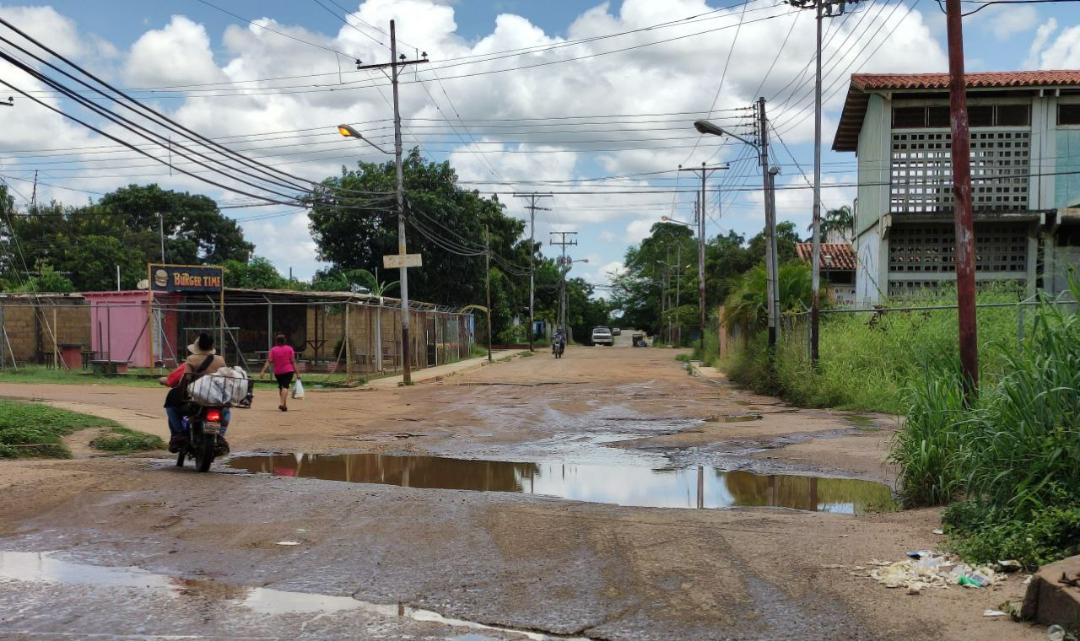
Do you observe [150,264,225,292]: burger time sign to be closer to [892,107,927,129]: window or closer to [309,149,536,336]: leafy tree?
[309,149,536,336]: leafy tree

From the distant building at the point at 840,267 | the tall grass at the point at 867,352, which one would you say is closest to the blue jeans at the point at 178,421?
the tall grass at the point at 867,352

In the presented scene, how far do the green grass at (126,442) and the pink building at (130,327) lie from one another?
18737mm

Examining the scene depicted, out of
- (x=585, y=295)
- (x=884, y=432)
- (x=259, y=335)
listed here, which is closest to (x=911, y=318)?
(x=884, y=432)

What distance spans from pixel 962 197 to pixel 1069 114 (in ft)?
67.4

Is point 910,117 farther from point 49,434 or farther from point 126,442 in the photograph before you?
point 49,434

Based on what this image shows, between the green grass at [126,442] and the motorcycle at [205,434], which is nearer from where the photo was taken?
the motorcycle at [205,434]

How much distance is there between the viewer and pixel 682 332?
252ft

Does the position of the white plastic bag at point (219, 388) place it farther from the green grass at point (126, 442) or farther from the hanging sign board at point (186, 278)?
the hanging sign board at point (186, 278)

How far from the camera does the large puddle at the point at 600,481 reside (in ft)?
30.3

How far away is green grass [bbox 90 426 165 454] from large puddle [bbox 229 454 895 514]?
1329 millimetres

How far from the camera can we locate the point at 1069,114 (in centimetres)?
2647

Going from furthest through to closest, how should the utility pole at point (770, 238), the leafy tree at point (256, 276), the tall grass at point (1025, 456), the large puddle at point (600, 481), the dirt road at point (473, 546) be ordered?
1. the leafy tree at point (256, 276)
2. the utility pole at point (770, 238)
3. the large puddle at point (600, 481)
4. the tall grass at point (1025, 456)
5. the dirt road at point (473, 546)

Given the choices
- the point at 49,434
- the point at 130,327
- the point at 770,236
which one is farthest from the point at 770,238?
the point at 130,327

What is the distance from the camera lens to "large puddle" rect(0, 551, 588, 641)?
5.18 metres
